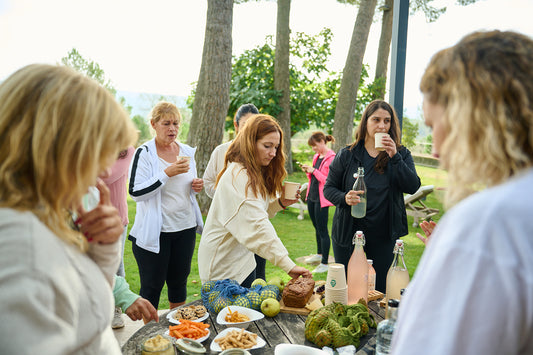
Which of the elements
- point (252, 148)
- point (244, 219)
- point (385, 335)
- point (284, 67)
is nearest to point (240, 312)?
point (244, 219)

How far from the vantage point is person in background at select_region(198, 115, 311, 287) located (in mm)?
2213

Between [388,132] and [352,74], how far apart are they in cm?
691

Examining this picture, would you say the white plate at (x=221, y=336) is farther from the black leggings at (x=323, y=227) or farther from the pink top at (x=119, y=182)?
the black leggings at (x=323, y=227)

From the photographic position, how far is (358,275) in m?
2.14

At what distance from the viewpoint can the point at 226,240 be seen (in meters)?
2.36

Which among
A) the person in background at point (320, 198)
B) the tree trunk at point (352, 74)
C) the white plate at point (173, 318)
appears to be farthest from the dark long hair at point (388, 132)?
the tree trunk at point (352, 74)

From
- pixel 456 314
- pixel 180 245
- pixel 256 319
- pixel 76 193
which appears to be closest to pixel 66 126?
pixel 76 193

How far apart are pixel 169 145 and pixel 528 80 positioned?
10.2 feet

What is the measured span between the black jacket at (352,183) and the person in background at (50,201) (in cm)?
240

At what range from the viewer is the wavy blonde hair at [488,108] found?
25.5 inches

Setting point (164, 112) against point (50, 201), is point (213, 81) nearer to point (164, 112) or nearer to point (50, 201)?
point (164, 112)

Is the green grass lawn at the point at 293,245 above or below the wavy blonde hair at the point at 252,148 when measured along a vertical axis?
below

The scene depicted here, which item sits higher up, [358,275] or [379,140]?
[379,140]

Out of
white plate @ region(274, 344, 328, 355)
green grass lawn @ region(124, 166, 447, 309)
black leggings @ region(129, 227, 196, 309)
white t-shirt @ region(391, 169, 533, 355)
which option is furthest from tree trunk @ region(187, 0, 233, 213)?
white t-shirt @ region(391, 169, 533, 355)
